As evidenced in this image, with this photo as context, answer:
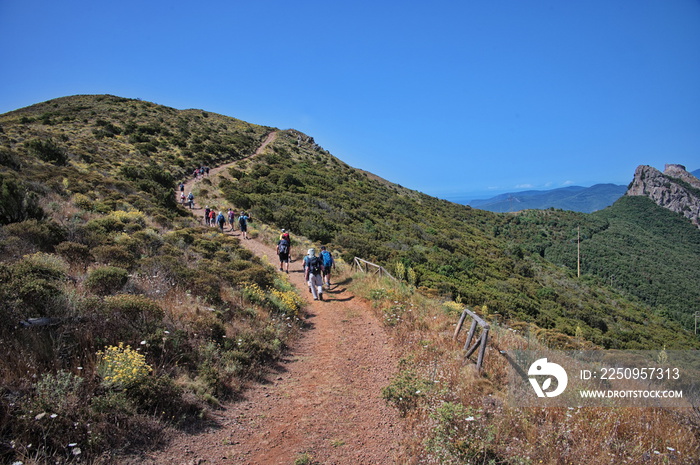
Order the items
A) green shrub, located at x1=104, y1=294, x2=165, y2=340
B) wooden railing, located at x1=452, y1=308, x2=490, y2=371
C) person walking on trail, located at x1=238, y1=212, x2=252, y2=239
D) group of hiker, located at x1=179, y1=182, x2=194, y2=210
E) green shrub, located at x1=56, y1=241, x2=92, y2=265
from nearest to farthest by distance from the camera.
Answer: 1. green shrub, located at x1=104, y1=294, x2=165, y2=340
2. wooden railing, located at x1=452, y1=308, x2=490, y2=371
3. green shrub, located at x1=56, y1=241, x2=92, y2=265
4. person walking on trail, located at x1=238, y1=212, x2=252, y2=239
5. group of hiker, located at x1=179, y1=182, x2=194, y2=210

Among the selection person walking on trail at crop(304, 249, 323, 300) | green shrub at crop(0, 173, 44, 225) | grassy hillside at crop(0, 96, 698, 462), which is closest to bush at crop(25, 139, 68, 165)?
grassy hillside at crop(0, 96, 698, 462)

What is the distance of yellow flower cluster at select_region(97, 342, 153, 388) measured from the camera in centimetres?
393

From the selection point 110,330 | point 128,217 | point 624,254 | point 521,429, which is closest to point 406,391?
point 521,429

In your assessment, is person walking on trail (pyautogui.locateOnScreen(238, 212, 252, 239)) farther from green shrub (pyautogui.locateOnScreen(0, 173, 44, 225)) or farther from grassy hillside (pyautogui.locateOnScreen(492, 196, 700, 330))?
grassy hillside (pyautogui.locateOnScreen(492, 196, 700, 330))

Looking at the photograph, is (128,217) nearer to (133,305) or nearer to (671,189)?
(133,305)

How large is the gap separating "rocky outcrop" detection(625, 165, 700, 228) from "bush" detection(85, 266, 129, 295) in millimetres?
145547

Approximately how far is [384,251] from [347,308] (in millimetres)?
11226

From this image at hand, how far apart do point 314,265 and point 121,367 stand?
7.48m

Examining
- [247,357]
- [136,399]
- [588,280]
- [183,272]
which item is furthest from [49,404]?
[588,280]

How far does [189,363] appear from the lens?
514 cm

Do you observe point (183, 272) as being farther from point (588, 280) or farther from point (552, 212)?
point (552, 212)

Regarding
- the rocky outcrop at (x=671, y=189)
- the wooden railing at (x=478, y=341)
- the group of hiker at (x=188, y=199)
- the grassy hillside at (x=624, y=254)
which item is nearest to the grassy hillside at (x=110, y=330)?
the wooden railing at (x=478, y=341)

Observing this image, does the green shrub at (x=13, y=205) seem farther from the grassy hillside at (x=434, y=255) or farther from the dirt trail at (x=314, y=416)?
the grassy hillside at (x=434, y=255)

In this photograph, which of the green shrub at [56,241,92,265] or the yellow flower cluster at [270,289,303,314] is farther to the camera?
the yellow flower cluster at [270,289,303,314]
